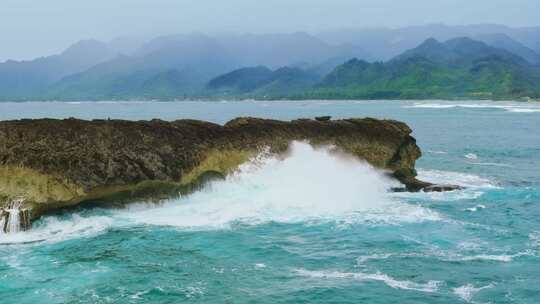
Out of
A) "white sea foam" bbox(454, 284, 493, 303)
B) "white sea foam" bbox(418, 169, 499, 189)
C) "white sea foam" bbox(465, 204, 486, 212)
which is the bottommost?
"white sea foam" bbox(454, 284, 493, 303)

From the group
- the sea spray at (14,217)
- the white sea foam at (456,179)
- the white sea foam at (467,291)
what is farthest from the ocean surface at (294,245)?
the white sea foam at (456,179)

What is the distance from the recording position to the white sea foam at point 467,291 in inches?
654

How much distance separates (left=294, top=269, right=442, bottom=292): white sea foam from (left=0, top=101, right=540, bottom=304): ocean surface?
61mm

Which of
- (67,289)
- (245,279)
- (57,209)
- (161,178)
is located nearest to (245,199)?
(161,178)

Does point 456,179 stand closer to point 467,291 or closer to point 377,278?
point 377,278

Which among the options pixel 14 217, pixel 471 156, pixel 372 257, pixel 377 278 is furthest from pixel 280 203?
pixel 471 156

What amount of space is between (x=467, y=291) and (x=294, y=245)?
22.4ft

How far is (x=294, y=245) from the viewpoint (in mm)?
21906

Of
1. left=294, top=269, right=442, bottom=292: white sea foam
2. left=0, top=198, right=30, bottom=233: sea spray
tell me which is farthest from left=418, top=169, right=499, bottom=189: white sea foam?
left=0, top=198, right=30, bottom=233: sea spray

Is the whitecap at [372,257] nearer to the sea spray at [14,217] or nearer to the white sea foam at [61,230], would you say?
the white sea foam at [61,230]

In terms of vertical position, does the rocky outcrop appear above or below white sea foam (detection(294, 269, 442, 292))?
above

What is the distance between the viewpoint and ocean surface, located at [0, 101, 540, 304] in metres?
17.2

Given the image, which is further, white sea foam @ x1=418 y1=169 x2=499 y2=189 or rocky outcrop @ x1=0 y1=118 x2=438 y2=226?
white sea foam @ x1=418 y1=169 x2=499 y2=189

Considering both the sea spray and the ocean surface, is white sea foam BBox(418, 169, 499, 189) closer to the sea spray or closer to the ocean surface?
the ocean surface
